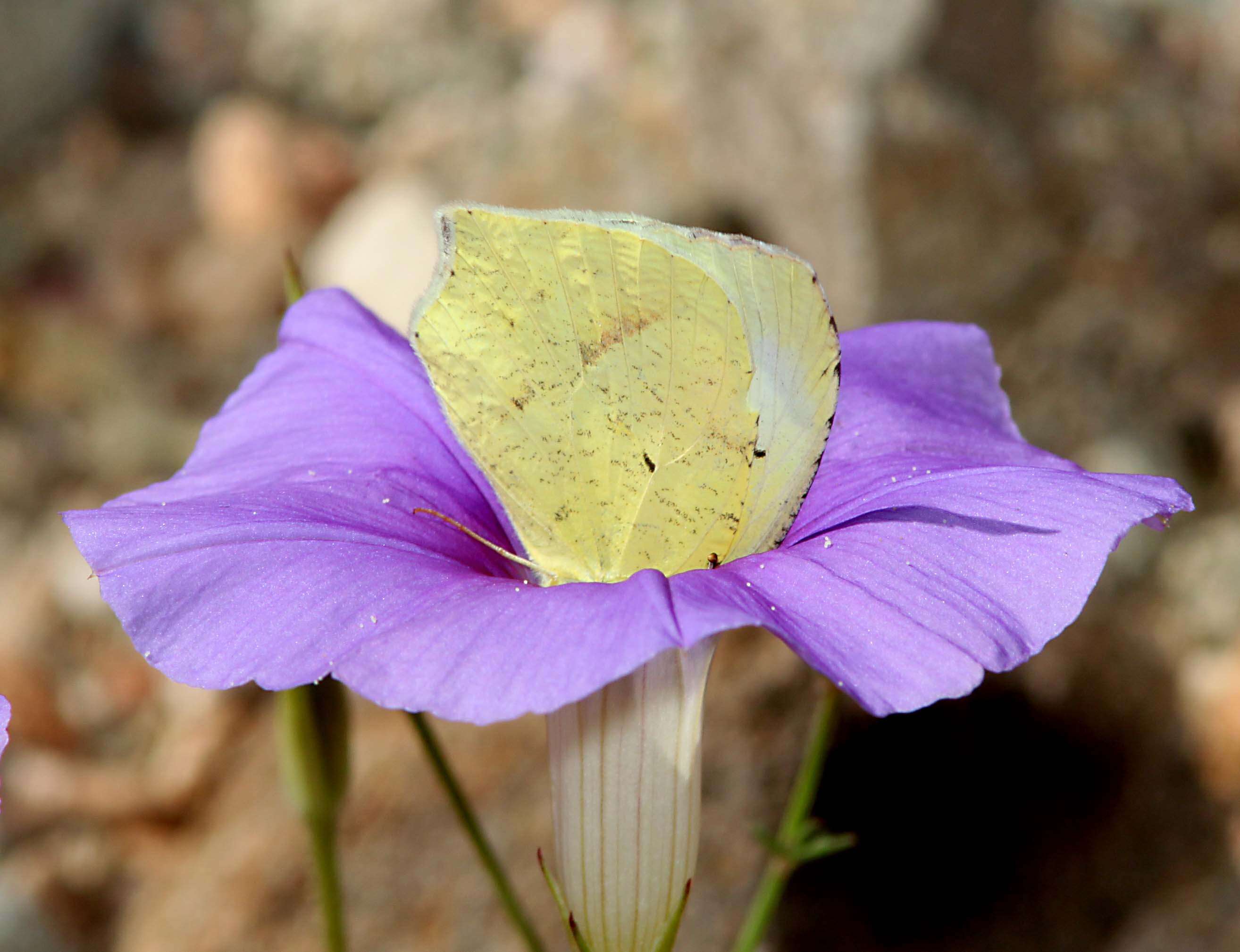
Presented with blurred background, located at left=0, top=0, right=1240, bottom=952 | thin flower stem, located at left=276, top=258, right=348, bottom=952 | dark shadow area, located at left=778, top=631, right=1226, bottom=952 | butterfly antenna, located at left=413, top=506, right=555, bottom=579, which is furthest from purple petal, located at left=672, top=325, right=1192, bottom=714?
dark shadow area, located at left=778, top=631, right=1226, bottom=952

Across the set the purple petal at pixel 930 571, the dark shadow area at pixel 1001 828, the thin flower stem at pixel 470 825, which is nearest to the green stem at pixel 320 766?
the thin flower stem at pixel 470 825

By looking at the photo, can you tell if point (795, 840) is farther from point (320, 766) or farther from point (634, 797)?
point (320, 766)

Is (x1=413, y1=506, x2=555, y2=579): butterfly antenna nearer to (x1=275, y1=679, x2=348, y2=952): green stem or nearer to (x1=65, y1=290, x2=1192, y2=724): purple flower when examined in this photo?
(x1=65, y1=290, x2=1192, y2=724): purple flower

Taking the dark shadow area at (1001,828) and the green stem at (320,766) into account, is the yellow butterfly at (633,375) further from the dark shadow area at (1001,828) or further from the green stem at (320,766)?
the dark shadow area at (1001,828)

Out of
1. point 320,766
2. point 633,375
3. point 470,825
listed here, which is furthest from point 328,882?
point 633,375

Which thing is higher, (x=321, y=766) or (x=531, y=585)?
(x=531, y=585)

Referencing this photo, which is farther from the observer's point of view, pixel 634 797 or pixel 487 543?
pixel 487 543
